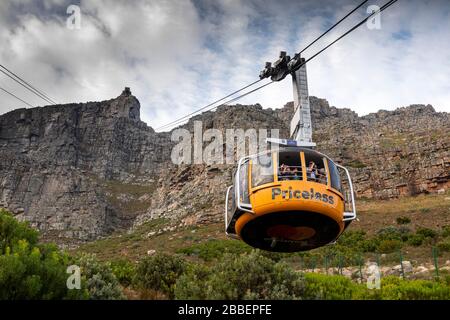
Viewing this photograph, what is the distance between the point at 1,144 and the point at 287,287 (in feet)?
620

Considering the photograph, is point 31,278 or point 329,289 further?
point 329,289

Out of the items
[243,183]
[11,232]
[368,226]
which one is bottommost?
[11,232]

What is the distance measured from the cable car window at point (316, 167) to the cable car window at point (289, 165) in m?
0.22

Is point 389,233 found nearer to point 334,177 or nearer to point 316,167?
point 334,177

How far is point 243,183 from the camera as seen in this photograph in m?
11.6

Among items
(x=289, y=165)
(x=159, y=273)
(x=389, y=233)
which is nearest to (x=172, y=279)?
(x=159, y=273)

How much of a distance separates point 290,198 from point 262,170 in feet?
4.05

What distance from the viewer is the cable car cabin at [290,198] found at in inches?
417

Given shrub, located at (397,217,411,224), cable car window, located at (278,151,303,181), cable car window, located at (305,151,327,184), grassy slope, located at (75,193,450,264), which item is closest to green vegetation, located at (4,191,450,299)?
cable car window, located at (278,151,303,181)

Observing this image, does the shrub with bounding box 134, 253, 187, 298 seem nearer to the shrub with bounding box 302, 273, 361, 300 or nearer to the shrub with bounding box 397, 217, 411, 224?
the shrub with bounding box 302, 273, 361, 300

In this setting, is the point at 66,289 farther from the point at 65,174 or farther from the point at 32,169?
the point at 32,169

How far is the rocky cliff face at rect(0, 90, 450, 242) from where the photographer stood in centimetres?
6750

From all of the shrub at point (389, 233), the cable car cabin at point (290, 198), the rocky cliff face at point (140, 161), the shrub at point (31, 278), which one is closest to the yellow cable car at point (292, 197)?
the cable car cabin at point (290, 198)
